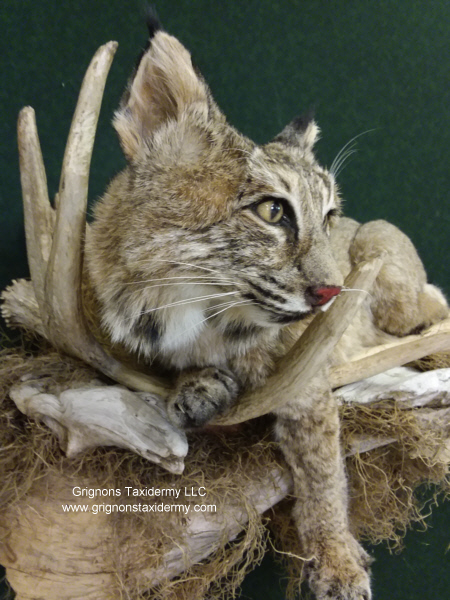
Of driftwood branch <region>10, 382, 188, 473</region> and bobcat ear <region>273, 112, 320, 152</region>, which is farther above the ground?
bobcat ear <region>273, 112, 320, 152</region>

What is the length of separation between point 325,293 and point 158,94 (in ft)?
1.82

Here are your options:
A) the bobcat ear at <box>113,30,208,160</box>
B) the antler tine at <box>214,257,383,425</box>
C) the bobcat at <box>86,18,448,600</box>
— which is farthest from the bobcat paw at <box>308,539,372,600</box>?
the bobcat ear at <box>113,30,208,160</box>

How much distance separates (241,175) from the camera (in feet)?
3.79

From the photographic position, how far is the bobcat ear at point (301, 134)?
1.46 metres

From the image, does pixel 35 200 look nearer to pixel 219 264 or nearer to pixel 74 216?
pixel 74 216

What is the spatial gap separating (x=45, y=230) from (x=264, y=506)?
0.87 metres

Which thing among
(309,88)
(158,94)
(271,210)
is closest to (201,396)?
(271,210)

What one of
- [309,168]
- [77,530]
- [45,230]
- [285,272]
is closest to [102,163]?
[45,230]

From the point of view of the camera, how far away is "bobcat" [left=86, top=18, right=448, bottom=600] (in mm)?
1122

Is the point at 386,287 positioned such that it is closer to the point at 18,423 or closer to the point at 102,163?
the point at 102,163

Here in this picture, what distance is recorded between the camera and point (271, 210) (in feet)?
3.78

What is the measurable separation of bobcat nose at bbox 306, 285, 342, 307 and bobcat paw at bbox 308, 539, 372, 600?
68cm

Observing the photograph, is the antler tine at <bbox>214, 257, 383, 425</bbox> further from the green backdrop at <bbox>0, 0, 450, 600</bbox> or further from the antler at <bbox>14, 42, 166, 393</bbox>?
the green backdrop at <bbox>0, 0, 450, 600</bbox>

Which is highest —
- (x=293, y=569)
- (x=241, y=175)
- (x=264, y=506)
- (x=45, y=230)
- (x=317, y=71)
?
(x=317, y=71)
